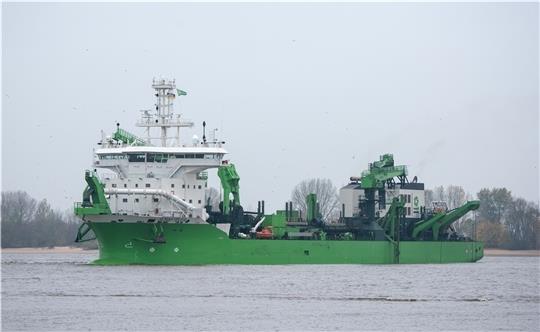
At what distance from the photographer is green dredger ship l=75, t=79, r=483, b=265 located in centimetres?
5797

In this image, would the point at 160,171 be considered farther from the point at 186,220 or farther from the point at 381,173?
the point at 381,173

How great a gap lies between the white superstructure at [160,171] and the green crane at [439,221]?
19950 mm

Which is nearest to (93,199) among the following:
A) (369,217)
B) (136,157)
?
(136,157)

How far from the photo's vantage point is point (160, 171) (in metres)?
60.2

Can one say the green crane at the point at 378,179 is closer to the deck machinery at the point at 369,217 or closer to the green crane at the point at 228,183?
the deck machinery at the point at 369,217

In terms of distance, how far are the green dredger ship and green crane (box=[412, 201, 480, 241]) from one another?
468cm

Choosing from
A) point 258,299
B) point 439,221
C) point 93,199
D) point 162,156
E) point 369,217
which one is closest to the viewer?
point 258,299

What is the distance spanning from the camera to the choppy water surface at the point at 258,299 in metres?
37.0

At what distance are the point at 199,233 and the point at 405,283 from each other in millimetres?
11189

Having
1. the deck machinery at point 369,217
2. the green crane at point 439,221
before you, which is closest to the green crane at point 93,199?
the deck machinery at point 369,217

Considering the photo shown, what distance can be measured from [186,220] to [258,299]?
15.3 m

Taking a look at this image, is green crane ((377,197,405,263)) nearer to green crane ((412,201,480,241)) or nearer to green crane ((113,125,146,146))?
green crane ((412,201,480,241))

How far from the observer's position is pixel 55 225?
114 meters

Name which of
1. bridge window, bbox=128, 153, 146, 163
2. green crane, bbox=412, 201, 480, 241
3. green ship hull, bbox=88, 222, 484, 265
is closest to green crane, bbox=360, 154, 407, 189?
green crane, bbox=412, 201, 480, 241
